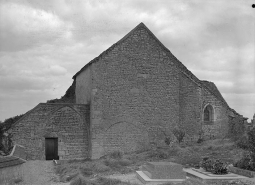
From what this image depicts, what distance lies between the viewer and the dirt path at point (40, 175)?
13.4 metres

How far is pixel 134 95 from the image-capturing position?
23.4 meters

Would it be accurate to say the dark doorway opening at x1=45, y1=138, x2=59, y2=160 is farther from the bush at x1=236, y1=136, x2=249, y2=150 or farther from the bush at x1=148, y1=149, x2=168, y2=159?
the bush at x1=236, y1=136, x2=249, y2=150

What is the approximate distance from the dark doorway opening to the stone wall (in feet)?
0.85

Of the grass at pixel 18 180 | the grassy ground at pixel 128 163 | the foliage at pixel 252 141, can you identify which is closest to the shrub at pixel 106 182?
the grassy ground at pixel 128 163

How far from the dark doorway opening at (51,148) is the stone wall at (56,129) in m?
0.26

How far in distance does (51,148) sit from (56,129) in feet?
4.02

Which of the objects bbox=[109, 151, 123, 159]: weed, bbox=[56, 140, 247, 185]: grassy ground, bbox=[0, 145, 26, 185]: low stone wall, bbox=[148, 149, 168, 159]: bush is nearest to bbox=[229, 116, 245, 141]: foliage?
bbox=[56, 140, 247, 185]: grassy ground

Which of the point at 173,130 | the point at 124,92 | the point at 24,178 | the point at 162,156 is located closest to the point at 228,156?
the point at 162,156

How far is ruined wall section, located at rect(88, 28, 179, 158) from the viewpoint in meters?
22.6

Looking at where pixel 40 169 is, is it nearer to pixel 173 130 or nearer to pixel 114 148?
pixel 114 148

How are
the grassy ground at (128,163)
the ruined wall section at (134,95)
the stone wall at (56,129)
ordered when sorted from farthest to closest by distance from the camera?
the ruined wall section at (134,95), the stone wall at (56,129), the grassy ground at (128,163)

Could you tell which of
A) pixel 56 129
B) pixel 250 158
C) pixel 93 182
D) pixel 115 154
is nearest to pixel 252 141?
pixel 250 158

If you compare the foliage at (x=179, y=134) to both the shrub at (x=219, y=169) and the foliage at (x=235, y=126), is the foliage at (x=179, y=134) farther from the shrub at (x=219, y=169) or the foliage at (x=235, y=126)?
the shrub at (x=219, y=169)

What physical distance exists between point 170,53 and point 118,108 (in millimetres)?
5440
